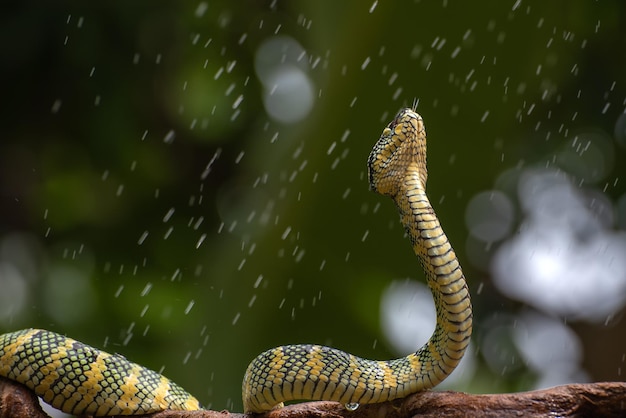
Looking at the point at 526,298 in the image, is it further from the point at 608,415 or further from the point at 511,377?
the point at 608,415

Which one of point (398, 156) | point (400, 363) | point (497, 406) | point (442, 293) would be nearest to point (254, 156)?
point (398, 156)

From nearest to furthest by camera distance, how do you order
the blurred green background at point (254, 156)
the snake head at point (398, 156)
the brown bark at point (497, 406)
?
the brown bark at point (497, 406) < the snake head at point (398, 156) < the blurred green background at point (254, 156)

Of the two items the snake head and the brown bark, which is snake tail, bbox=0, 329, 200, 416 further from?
the snake head

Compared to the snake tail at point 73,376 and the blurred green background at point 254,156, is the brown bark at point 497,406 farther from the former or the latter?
the blurred green background at point 254,156

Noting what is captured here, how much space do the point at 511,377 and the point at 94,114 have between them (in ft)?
12.6

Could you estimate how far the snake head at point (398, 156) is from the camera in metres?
3.10

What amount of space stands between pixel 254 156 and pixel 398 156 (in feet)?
11.7

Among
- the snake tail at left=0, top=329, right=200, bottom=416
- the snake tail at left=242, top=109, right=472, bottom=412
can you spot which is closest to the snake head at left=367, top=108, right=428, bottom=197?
the snake tail at left=242, top=109, right=472, bottom=412

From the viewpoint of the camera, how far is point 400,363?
297cm

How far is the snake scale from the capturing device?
2852 mm

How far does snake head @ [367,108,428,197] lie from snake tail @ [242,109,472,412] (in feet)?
0.39

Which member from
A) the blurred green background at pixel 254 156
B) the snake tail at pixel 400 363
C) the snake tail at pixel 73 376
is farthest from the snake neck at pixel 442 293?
the blurred green background at pixel 254 156

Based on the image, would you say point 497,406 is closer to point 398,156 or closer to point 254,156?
point 398,156

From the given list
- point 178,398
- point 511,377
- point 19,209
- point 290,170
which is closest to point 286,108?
point 290,170
